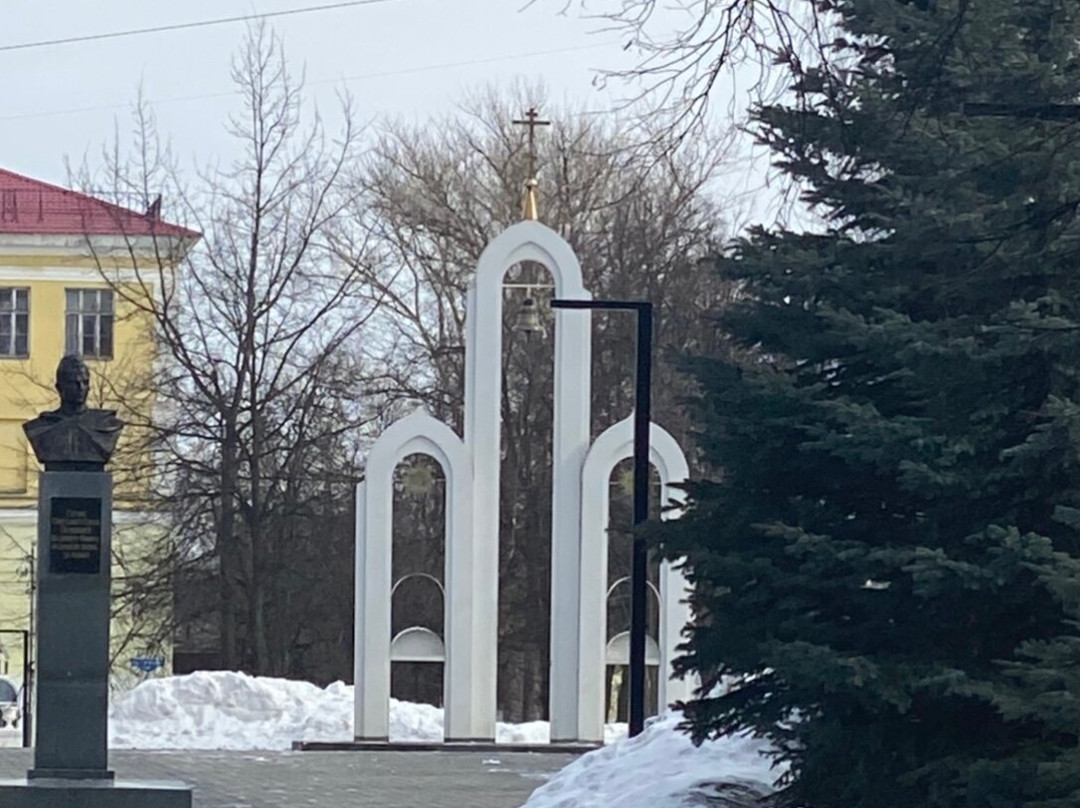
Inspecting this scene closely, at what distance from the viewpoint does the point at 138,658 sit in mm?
32031

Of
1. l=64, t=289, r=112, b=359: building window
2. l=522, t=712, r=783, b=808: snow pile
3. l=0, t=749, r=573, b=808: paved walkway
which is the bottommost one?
l=0, t=749, r=573, b=808: paved walkway

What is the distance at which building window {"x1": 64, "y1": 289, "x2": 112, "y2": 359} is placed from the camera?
123ft

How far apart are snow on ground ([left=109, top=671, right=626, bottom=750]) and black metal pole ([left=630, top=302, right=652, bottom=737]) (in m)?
4.96

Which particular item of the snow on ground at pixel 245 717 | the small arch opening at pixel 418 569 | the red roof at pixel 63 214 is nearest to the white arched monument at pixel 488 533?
the snow on ground at pixel 245 717

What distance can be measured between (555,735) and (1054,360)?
1106cm

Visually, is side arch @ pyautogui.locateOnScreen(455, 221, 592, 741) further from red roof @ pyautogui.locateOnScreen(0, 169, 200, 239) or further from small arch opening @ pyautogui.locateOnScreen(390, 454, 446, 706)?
red roof @ pyautogui.locateOnScreen(0, 169, 200, 239)

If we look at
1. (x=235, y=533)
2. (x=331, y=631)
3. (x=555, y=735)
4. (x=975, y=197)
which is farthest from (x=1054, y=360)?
(x=331, y=631)

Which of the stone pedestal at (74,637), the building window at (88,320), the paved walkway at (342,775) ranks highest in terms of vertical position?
the building window at (88,320)

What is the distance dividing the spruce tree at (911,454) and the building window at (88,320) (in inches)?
1124

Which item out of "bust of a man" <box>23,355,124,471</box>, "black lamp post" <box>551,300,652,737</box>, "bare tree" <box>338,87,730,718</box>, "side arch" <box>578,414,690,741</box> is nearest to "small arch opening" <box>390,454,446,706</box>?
"bare tree" <box>338,87,730,718</box>

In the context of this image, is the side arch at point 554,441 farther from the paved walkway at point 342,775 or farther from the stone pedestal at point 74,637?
the stone pedestal at point 74,637

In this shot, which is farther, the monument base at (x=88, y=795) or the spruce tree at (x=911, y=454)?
the monument base at (x=88, y=795)

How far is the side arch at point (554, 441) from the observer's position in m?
19.2

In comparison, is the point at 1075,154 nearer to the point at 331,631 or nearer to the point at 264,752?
the point at 264,752
